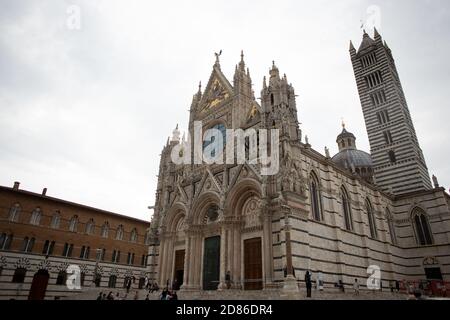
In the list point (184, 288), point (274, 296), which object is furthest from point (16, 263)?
point (274, 296)

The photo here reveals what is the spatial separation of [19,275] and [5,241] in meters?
3.26

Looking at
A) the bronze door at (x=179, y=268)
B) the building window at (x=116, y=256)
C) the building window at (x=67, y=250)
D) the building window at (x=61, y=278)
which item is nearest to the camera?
the bronze door at (x=179, y=268)

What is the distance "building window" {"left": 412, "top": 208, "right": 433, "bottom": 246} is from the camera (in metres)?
25.5

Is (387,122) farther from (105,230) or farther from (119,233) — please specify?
(105,230)

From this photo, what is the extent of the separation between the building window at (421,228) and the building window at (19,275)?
35290 mm

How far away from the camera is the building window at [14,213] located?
26562 millimetres

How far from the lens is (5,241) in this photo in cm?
2578

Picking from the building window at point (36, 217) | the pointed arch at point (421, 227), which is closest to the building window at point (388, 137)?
the pointed arch at point (421, 227)

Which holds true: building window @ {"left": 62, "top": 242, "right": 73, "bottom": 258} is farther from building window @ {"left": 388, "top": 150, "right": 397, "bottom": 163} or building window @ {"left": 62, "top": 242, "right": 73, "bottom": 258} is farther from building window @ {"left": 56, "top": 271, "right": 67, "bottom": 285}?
building window @ {"left": 388, "top": 150, "right": 397, "bottom": 163}

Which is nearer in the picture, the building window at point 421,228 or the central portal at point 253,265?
the central portal at point 253,265

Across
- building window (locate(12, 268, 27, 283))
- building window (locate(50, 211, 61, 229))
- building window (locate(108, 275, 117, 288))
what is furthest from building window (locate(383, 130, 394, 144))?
building window (locate(12, 268, 27, 283))

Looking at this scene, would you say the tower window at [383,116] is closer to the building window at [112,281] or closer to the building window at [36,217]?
the building window at [112,281]

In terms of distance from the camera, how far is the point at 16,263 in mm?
25641
